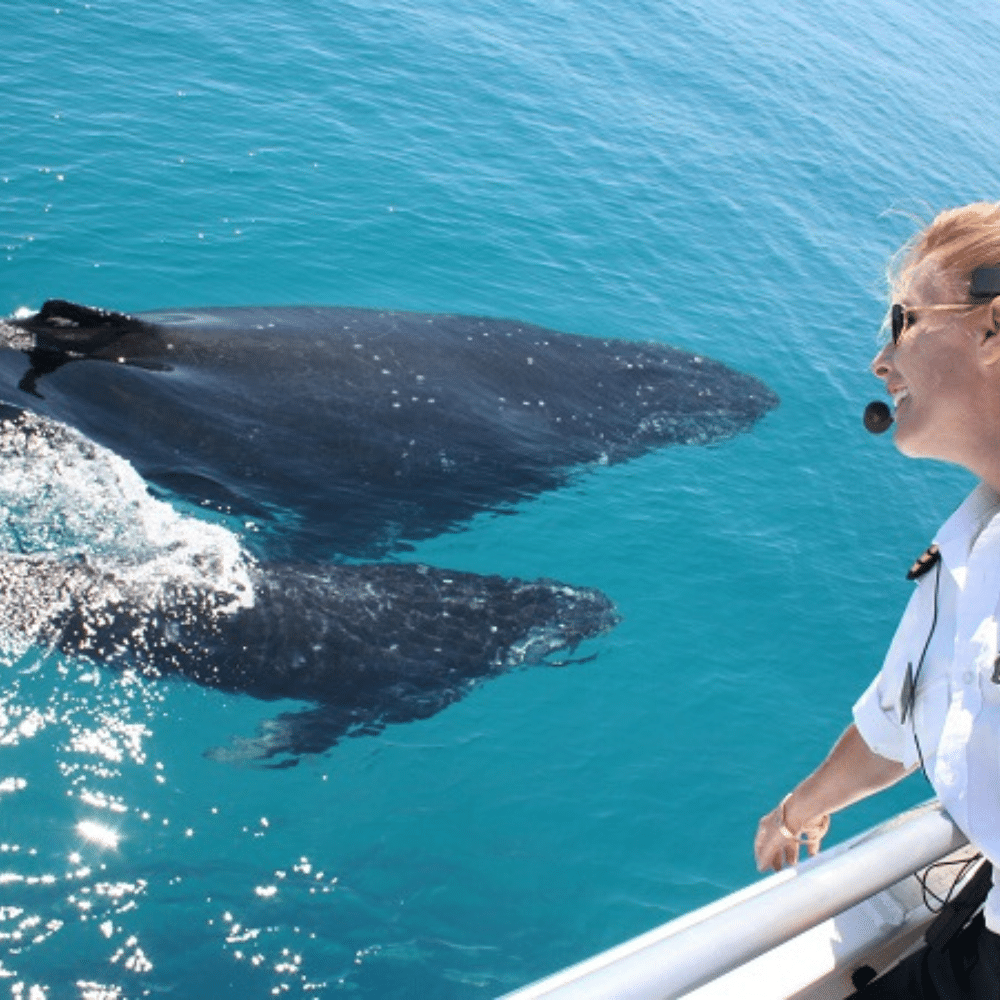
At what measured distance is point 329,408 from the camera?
30.0 ft

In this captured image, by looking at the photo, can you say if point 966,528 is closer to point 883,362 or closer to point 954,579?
point 954,579

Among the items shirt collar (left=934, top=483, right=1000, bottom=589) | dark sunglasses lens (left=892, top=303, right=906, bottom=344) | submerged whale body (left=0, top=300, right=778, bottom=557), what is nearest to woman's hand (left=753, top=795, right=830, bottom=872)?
shirt collar (left=934, top=483, right=1000, bottom=589)

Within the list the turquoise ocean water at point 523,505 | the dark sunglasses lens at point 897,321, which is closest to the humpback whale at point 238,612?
the turquoise ocean water at point 523,505

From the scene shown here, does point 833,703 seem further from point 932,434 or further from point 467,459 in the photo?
point 932,434

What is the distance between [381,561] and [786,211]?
39.4 ft

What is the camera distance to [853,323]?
15750mm

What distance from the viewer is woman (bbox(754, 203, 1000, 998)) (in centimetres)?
289

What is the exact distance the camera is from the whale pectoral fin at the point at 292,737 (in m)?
7.30

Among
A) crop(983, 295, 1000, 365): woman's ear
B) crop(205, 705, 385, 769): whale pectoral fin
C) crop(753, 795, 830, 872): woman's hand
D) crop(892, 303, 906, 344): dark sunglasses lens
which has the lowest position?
crop(205, 705, 385, 769): whale pectoral fin

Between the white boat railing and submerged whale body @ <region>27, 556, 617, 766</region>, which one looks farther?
submerged whale body @ <region>27, 556, 617, 766</region>

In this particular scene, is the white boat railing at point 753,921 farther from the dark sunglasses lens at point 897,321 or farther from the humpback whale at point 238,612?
the humpback whale at point 238,612

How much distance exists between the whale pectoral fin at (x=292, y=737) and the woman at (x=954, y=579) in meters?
4.43

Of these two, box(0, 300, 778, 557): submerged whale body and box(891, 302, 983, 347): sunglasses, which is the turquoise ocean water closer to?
box(0, 300, 778, 557): submerged whale body

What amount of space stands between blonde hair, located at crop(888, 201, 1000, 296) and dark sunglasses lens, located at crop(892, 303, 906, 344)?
0.38 feet
